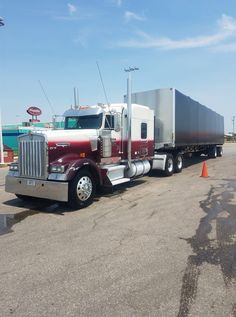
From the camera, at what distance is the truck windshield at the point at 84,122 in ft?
33.7

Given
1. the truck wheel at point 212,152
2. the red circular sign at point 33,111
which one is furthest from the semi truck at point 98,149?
the red circular sign at point 33,111

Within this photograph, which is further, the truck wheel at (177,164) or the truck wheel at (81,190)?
the truck wheel at (177,164)

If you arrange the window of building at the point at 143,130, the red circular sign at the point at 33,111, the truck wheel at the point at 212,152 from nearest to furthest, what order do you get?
the window of building at the point at 143,130, the truck wheel at the point at 212,152, the red circular sign at the point at 33,111

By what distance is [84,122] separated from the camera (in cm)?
1047

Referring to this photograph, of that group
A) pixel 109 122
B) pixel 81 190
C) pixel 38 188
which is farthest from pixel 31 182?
pixel 109 122

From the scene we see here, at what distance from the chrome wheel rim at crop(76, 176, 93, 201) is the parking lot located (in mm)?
346

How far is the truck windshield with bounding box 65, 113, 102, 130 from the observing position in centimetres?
1027

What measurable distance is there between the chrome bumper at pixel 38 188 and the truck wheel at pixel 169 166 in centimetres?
776

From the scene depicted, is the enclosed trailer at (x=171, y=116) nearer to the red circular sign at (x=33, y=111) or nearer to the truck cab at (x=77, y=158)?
the truck cab at (x=77, y=158)

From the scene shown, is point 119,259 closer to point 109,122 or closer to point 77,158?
point 77,158

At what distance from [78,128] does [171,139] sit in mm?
5835

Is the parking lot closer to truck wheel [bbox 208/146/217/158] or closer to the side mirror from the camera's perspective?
the side mirror

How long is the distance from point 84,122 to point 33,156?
2398mm

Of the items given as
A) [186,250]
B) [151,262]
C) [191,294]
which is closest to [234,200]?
[186,250]
